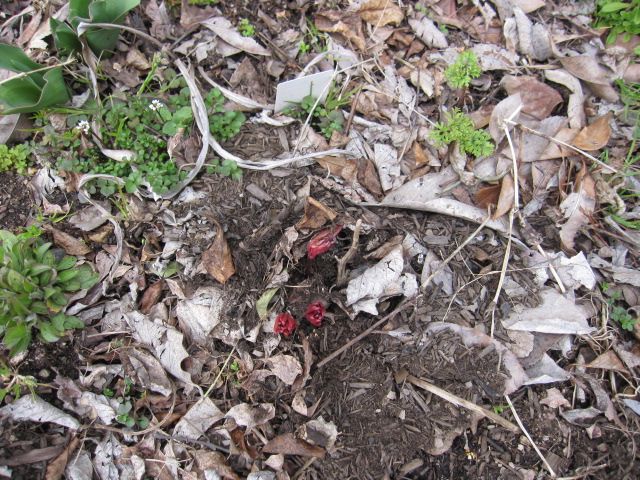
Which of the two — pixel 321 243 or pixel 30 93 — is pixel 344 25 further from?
pixel 30 93

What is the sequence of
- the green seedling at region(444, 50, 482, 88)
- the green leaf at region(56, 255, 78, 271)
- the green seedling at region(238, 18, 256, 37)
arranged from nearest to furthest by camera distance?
the green leaf at region(56, 255, 78, 271) < the green seedling at region(444, 50, 482, 88) < the green seedling at region(238, 18, 256, 37)

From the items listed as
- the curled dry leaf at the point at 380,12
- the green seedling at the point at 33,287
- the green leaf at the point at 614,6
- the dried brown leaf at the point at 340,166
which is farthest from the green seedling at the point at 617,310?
the green seedling at the point at 33,287

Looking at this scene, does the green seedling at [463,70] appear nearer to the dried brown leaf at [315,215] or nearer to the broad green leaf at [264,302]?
the dried brown leaf at [315,215]

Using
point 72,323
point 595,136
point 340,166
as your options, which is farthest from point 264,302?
point 595,136

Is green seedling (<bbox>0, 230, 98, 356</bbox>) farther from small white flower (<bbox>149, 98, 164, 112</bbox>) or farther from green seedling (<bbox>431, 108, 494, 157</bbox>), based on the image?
green seedling (<bbox>431, 108, 494, 157</bbox>)

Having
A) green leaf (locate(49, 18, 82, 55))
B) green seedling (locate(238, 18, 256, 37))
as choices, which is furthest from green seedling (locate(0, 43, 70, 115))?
green seedling (locate(238, 18, 256, 37))

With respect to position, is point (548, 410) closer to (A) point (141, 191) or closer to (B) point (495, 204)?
(B) point (495, 204)
